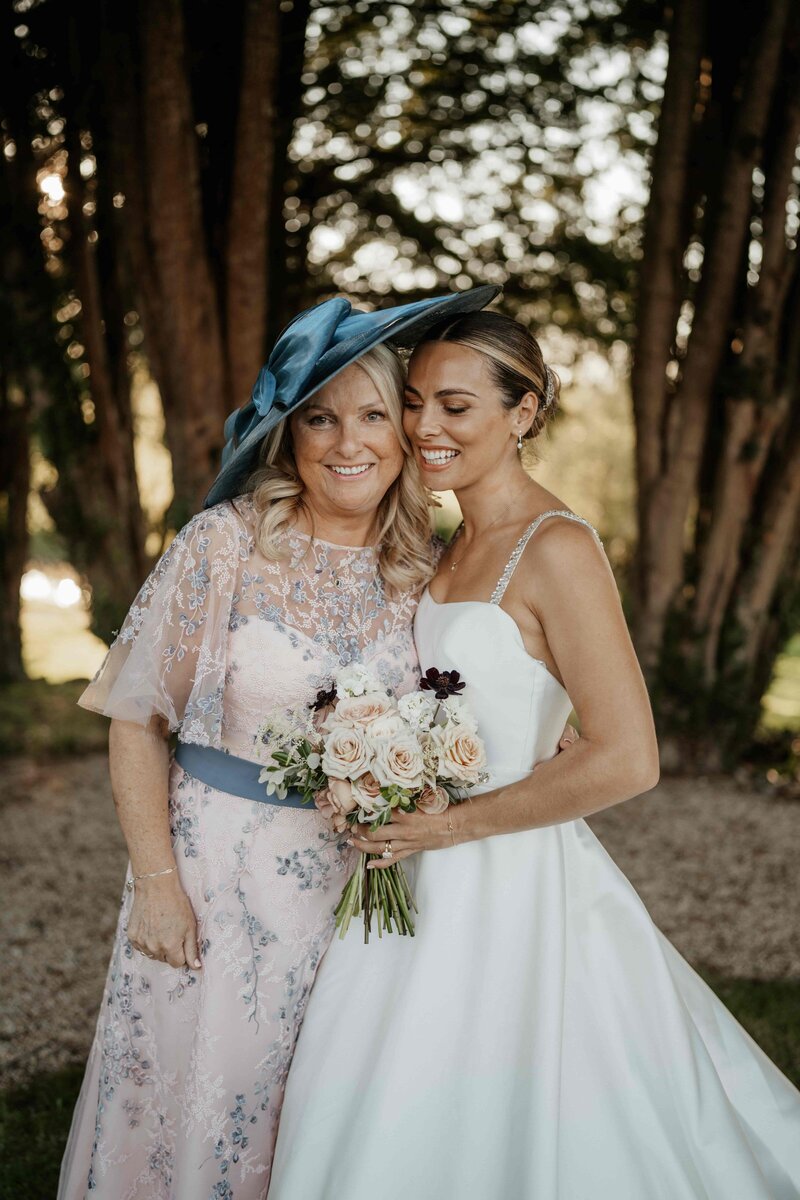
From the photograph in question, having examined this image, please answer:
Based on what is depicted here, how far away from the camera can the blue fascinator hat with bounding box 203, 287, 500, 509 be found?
255 cm

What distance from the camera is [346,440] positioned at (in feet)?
8.72

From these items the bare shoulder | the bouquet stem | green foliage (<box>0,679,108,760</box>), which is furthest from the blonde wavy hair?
green foliage (<box>0,679,108,760</box>)

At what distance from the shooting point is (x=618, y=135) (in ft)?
25.8

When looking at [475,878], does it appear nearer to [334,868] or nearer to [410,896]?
[410,896]

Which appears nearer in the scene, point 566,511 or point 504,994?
point 504,994

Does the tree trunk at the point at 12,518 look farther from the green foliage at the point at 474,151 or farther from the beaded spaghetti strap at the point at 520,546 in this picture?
the beaded spaghetti strap at the point at 520,546

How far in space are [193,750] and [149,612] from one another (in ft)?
1.34

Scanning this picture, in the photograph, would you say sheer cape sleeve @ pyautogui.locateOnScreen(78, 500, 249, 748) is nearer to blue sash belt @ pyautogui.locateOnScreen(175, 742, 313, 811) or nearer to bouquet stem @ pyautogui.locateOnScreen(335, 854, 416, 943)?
blue sash belt @ pyautogui.locateOnScreen(175, 742, 313, 811)

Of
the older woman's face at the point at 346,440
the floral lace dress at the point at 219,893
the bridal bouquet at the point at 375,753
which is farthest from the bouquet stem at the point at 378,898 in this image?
the older woman's face at the point at 346,440

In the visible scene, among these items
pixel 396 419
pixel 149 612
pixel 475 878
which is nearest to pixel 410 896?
pixel 475 878

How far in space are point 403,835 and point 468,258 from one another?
6.94m

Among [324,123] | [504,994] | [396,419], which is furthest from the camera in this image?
[324,123]

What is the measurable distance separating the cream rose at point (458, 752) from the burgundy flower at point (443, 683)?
91 mm

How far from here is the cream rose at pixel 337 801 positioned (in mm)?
2211
